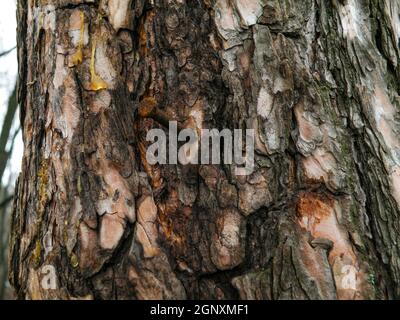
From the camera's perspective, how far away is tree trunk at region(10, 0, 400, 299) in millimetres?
1817

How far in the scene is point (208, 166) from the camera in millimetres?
1891

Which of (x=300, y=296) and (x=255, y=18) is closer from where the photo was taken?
(x=300, y=296)

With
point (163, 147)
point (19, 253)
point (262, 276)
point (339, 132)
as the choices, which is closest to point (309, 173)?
point (339, 132)

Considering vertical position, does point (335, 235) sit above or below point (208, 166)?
below

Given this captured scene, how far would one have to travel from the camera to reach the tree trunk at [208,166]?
5.96 ft

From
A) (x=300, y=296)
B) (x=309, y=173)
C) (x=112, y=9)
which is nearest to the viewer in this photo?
(x=300, y=296)

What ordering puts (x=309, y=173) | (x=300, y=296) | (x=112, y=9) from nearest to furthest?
(x=300, y=296)
(x=309, y=173)
(x=112, y=9)

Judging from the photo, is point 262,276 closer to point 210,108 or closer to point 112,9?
point 210,108
